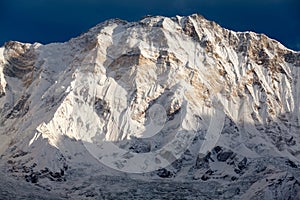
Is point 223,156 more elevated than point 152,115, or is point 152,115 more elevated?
point 152,115

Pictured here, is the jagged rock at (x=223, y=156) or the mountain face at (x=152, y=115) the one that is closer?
the mountain face at (x=152, y=115)

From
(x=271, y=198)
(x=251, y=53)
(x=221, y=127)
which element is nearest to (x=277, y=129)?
(x=221, y=127)

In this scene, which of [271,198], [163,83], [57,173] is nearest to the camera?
[271,198]

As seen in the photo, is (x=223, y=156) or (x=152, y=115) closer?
(x=223, y=156)

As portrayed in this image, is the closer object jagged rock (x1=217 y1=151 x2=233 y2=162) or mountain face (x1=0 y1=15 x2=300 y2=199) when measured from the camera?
mountain face (x1=0 y1=15 x2=300 y2=199)

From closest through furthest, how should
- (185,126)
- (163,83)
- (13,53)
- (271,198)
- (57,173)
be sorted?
(271,198) < (57,173) < (185,126) < (163,83) < (13,53)

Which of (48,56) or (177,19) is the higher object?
(177,19)

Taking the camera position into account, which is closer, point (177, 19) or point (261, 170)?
point (261, 170)

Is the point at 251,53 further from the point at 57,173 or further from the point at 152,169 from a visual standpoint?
the point at 57,173
